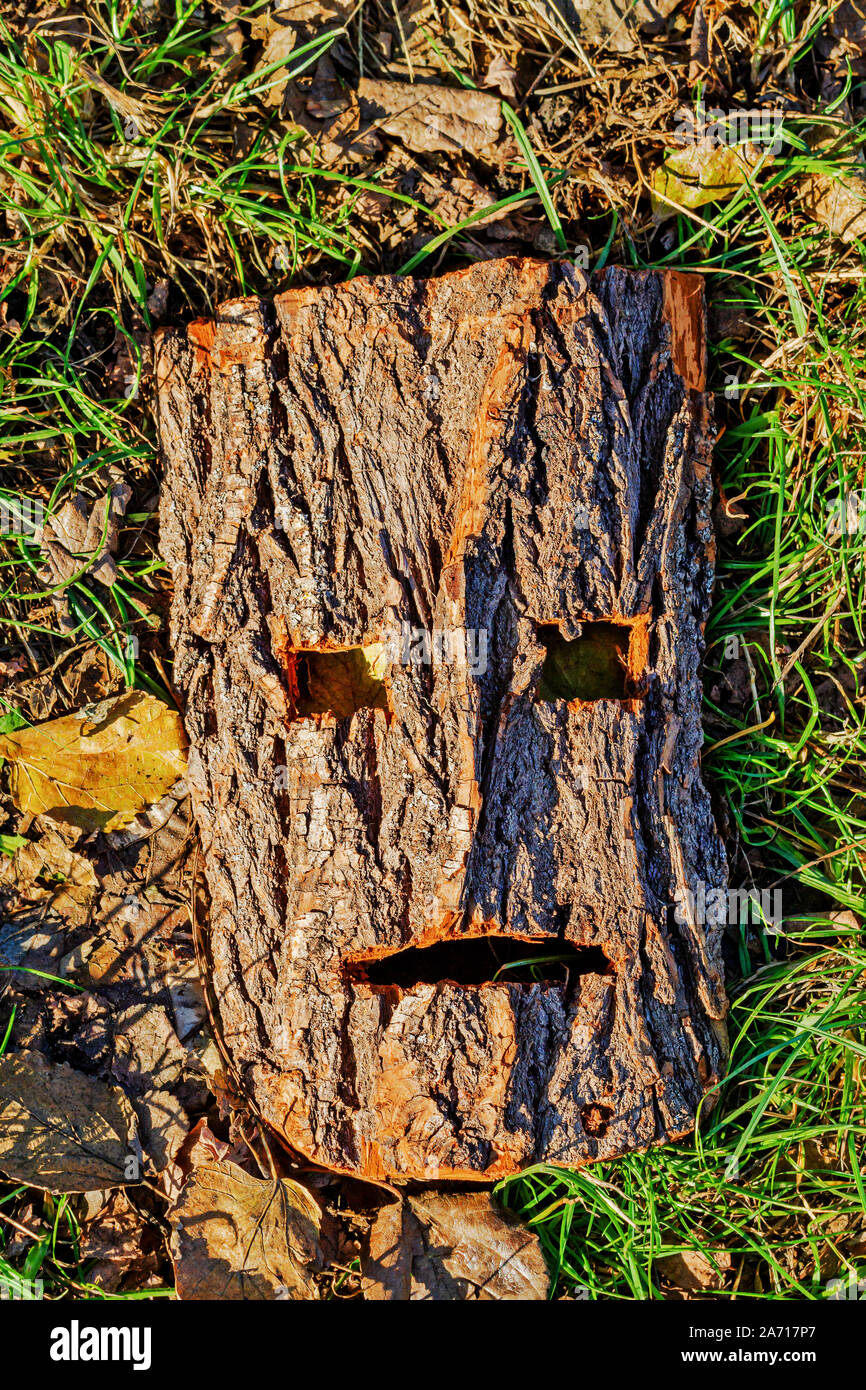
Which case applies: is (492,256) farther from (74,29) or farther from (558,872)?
(558,872)

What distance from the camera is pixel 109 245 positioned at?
9.13 ft

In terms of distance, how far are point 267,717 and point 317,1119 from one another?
1.11m

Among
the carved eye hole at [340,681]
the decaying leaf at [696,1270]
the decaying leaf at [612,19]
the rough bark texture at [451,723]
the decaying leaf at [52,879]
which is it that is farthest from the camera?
the decaying leaf at [52,879]

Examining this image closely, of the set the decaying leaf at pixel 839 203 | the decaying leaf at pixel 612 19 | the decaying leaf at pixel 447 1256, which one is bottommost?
the decaying leaf at pixel 447 1256

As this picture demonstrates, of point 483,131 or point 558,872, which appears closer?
point 558,872

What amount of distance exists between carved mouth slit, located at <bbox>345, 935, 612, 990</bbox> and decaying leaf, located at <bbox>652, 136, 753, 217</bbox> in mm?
2407

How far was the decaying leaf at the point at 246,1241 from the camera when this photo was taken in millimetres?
2584

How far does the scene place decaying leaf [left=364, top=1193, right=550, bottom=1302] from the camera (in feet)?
8.58

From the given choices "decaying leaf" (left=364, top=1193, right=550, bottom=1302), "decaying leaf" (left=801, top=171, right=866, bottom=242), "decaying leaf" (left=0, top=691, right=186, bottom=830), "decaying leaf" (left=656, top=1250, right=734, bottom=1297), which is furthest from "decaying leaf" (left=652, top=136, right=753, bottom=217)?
"decaying leaf" (left=656, top=1250, right=734, bottom=1297)

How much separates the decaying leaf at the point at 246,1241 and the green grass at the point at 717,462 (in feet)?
1.66

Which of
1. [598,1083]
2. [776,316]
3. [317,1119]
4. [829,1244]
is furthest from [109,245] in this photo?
[829,1244]

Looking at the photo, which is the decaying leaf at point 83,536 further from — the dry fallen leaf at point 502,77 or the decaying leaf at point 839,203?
the decaying leaf at point 839,203

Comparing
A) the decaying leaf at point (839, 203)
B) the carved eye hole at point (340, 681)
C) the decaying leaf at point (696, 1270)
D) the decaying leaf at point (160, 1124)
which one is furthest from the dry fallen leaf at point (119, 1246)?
the decaying leaf at point (839, 203)

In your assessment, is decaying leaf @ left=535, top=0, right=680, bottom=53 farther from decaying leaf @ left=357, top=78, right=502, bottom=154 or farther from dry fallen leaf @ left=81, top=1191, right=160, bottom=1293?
dry fallen leaf @ left=81, top=1191, right=160, bottom=1293
